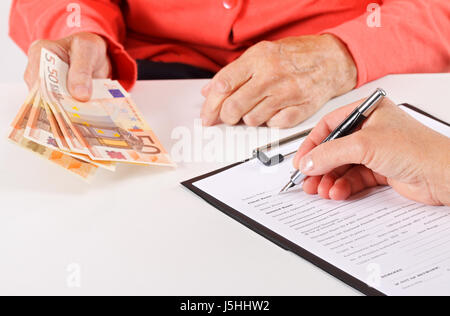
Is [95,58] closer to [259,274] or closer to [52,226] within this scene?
[52,226]

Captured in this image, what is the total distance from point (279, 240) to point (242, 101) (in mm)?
353

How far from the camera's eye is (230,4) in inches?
45.3

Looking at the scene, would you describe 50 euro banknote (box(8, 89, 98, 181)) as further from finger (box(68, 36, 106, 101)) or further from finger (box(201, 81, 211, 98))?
finger (box(201, 81, 211, 98))

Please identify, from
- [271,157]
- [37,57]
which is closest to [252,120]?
[271,157]

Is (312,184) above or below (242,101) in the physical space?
below

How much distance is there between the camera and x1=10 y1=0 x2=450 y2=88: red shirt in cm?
108

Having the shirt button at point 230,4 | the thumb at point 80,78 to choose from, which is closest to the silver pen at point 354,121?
the thumb at point 80,78

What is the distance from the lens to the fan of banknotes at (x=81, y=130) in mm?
762

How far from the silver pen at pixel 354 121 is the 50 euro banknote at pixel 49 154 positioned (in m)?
0.29

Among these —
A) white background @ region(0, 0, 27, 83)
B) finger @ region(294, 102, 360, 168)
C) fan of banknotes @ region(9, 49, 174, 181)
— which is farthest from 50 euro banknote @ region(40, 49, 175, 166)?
white background @ region(0, 0, 27, 83)

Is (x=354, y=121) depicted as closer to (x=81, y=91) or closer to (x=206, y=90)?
(x=206, y=90)

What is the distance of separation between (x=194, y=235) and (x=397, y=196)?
280mm

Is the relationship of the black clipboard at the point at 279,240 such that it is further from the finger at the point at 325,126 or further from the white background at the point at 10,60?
the white background at the point at 10,60
